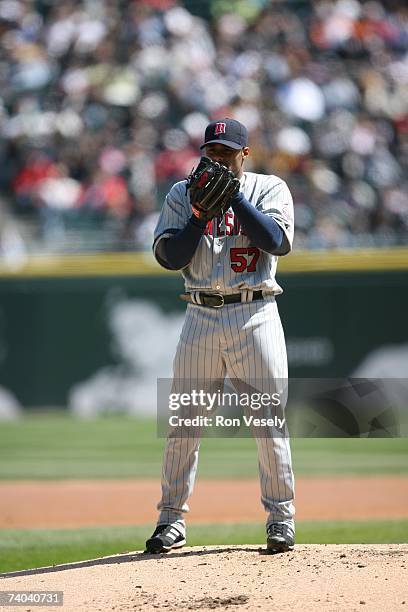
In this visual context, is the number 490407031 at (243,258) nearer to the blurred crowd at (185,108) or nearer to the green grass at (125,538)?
the green grass at (125,538)

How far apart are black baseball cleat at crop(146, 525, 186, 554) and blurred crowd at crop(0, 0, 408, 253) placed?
764 cm

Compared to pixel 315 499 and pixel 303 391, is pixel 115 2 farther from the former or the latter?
pixel 315 499

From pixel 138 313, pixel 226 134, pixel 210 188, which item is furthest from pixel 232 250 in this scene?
pixel 138 313

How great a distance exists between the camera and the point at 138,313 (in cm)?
1207

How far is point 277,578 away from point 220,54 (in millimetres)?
11004

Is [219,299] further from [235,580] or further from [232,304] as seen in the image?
[235,580]

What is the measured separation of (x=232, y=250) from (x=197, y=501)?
331cm

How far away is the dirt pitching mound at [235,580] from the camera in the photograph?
3516mm

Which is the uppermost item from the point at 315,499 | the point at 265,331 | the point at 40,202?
the point at 40,202

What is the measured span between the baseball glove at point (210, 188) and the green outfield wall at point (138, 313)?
744cm

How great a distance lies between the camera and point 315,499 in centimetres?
713

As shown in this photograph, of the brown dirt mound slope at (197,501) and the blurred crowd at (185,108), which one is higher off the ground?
the blurred crowd at (185,108)

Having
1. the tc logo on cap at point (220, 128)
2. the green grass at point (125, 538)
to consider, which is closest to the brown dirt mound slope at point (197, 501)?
the green grass at point (125, 538)

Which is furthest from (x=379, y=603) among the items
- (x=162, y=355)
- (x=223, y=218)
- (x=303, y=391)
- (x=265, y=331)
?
(x=162, y=355)
